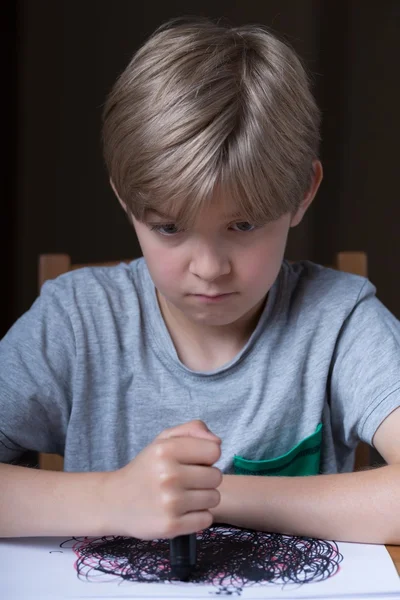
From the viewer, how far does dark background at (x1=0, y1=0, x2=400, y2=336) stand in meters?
1.95

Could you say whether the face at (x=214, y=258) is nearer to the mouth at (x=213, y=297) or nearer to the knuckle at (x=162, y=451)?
the mouth at (x=213, y=297)

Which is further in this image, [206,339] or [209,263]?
[206,339]

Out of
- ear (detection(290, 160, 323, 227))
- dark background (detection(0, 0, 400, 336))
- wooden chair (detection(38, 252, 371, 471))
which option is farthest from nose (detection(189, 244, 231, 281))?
dark background (detection(0, 0, 400, 336))

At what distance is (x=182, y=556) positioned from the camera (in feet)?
2.06

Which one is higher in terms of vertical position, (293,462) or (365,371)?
(365,371)

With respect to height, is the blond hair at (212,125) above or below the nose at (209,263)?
above

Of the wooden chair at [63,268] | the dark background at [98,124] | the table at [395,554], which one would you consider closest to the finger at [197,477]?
the table at [395,554]

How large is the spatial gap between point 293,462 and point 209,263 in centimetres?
28

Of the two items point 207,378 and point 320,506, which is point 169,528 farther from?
point 207,378

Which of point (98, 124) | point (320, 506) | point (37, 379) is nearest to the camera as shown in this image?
point (320, 506)

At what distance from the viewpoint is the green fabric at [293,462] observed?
0.88 m

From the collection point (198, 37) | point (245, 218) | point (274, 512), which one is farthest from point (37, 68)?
point (274, 512)

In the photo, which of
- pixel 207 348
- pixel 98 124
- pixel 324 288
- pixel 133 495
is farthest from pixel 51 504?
pixel 98 124

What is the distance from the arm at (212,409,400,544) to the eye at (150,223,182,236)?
0.24 metres
